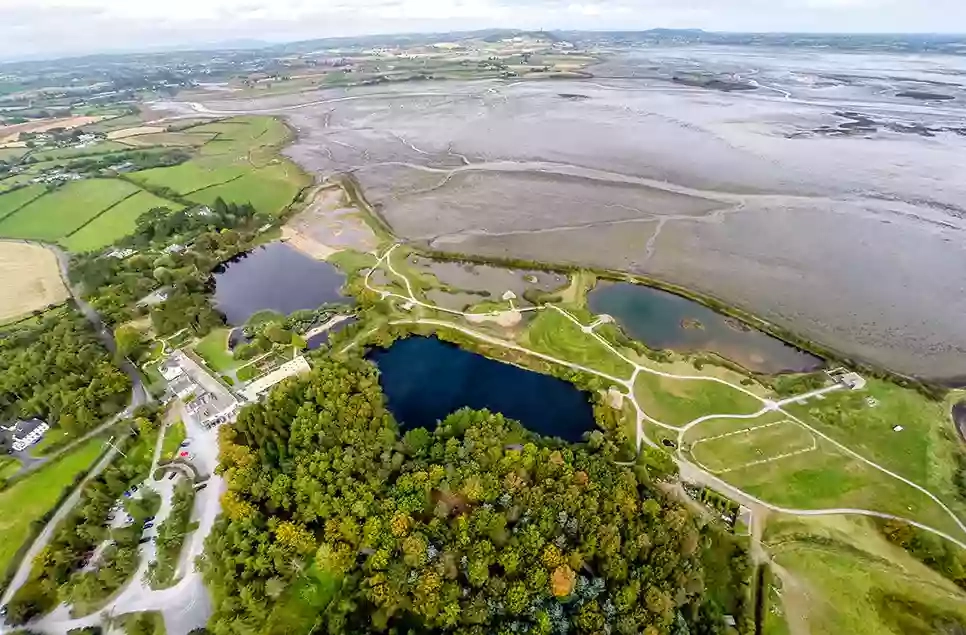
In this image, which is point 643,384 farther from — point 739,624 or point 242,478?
point 242,478

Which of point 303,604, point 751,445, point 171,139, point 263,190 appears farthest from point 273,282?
point 171,139

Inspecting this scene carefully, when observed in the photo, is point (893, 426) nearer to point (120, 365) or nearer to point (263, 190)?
point (120, 365)

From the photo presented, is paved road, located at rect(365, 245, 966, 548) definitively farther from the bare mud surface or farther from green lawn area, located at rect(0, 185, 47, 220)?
green lawn area, located at rect(0, 185, 47, 220)

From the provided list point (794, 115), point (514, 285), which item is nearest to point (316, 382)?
point (514, 285)

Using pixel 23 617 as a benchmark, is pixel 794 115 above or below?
above

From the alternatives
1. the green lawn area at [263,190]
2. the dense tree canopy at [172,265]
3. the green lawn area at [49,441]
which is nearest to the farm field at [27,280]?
the dense tree canopy at [172,265]

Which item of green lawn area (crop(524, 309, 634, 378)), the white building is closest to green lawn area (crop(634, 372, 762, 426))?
green lawn area (crop(524, 309, 634, 378))

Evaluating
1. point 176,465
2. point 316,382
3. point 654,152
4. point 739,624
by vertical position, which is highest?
point 654,152
